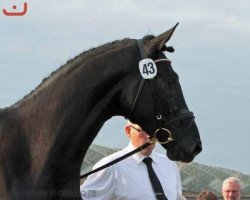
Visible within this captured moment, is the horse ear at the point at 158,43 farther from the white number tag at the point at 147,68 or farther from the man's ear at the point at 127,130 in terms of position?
the man's ear at the point at 127,130

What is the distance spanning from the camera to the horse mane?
5547 millimetres

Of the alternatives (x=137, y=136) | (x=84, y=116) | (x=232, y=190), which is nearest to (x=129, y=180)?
(x=137, y=136)

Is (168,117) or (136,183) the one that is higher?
(168,117)

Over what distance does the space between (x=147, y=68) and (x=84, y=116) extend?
57 cm

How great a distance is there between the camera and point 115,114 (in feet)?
18.1

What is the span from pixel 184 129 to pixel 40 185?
43.6 inches

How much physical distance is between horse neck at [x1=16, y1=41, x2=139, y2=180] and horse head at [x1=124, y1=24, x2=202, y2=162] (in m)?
0.15

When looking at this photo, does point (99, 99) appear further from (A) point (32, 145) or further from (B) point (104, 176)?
(B) point (104, 176)

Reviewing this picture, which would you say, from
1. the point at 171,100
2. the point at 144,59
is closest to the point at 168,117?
the point at 171,100

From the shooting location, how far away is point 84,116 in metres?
5.38

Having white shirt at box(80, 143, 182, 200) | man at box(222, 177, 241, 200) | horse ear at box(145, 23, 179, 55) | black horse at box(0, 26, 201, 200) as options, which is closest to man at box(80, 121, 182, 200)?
white shirt at box(80, 143, 182, 200)

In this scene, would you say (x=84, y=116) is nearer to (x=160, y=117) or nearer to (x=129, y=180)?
(x=160, y=117)

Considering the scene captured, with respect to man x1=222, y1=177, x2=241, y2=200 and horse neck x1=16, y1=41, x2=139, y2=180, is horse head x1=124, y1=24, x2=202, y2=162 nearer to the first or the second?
horse neck x1=16, y1=41, x2=139, y2=180

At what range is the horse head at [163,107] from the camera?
5344mm
